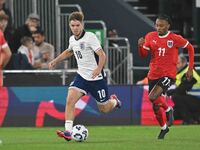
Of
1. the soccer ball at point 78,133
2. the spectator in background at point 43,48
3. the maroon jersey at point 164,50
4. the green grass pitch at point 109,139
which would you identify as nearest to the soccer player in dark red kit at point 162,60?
the maroon jersey at point 164,50

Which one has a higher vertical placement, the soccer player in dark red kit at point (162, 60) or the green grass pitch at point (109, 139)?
the soccer player in dark red kit at point (162, 60)

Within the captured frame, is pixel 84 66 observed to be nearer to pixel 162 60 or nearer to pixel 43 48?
pixel 162 60

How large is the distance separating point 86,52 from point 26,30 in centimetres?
857

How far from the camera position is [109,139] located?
63.2 feet

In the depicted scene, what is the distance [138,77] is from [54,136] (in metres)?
8.84

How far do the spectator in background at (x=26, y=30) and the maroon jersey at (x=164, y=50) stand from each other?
312 inches

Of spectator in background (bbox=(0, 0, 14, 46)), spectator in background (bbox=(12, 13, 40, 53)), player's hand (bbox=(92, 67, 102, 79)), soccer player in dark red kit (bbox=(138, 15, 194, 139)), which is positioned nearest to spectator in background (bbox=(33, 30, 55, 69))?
spectator in background (bbox=(12, 13, 40, 53))

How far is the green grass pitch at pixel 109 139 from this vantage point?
1706cm

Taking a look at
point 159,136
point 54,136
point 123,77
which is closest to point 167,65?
point 159,136

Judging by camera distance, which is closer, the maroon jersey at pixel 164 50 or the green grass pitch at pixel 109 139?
the green grass pitch at pixel 109 139

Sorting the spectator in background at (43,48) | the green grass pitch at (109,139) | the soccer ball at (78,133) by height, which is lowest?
the green grass pitch at (109,139)

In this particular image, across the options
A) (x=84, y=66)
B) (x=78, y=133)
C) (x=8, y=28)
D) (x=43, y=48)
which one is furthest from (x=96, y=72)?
(x=8, y=28)

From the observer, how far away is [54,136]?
20469mm

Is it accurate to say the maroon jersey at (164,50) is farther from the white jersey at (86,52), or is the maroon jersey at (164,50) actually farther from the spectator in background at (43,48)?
the spectator in background at (43,48)
